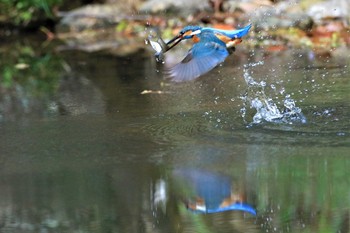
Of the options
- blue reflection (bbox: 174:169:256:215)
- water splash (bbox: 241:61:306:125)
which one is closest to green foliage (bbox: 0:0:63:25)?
water splash (bbox: 241:61:306:125)

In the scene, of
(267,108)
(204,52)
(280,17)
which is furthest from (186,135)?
(280,17)

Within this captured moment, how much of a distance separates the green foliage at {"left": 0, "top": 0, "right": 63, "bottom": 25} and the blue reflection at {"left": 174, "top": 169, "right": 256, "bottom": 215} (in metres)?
7.71

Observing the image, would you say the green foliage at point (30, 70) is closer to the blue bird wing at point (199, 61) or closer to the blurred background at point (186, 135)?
the blurred background at point (186, 135)

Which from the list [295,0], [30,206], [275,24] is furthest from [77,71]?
[30,206]

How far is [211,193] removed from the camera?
12.6 ft

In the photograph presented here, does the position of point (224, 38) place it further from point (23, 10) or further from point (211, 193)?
point (23, 10)

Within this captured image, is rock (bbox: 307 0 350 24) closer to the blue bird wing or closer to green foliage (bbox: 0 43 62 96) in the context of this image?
green foliage (bbox: 0 43 62 96)

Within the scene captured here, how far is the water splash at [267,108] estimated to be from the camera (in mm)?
5262

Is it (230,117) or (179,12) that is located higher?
(179,12)

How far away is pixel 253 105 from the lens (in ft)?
18.8

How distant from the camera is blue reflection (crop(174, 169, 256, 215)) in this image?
3597mm

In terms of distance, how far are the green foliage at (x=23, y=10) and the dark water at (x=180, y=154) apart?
436 cm

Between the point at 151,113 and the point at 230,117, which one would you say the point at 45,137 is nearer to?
the point at 151,113

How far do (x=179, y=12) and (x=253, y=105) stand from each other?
5296 millimetres
